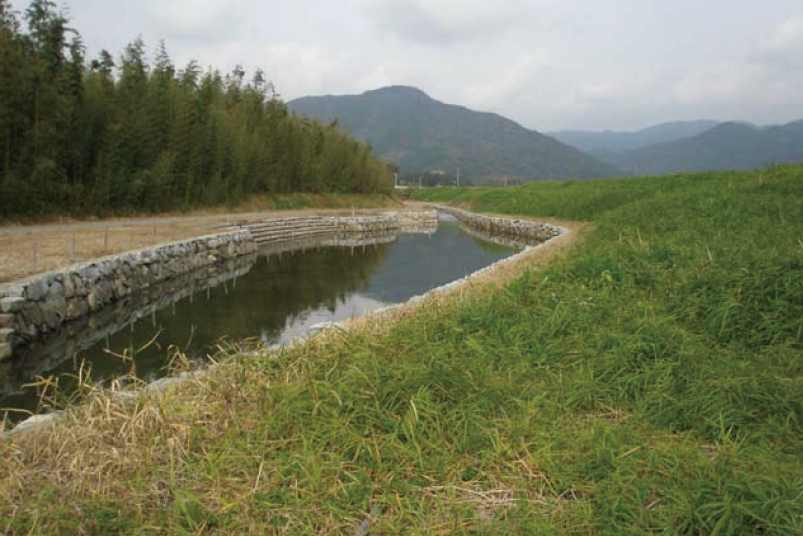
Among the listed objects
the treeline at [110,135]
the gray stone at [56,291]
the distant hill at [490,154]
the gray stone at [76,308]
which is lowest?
the gray stone at [76,308]

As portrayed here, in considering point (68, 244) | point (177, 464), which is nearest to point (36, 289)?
point (68, 244)

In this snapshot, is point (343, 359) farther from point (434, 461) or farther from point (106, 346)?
point (106, 346)

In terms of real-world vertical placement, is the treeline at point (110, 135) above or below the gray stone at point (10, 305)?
above

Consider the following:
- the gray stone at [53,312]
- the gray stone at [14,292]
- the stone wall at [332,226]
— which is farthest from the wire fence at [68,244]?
the stone wall at [332,226]

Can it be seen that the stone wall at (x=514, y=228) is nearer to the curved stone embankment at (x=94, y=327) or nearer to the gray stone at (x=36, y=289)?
the curved stone embankment at (x=94, y=327)

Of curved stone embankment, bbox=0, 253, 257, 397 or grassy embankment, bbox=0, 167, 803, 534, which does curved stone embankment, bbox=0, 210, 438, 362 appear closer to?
curved stone embankment, bbox=0, 253, 257, 397

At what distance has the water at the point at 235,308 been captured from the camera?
6.49 metres

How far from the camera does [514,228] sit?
26125 millimetres

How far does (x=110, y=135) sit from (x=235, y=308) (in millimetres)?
10013

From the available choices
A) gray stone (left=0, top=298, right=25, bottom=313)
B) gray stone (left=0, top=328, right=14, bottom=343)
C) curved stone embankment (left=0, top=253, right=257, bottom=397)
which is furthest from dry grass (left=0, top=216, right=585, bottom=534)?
gray stone (left=0, top=298, right=25, bottom=313)

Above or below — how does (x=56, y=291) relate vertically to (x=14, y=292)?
below

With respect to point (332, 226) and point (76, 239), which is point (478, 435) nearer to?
point (76, 239)

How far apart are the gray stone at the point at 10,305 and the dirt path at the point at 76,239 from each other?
3.16ft

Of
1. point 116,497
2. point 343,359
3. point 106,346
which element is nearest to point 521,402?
point 343,359
